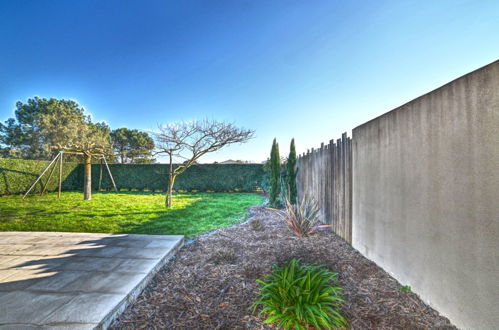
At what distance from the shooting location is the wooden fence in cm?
350

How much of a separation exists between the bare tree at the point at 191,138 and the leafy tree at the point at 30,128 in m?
18.5

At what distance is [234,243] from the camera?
3.47m

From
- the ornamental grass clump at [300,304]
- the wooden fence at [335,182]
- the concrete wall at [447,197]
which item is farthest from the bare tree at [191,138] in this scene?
the ornamental grass clump at [300,304]

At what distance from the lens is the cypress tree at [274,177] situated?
6.81 metres

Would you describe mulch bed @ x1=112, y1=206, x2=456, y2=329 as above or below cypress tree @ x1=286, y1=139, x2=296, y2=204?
below

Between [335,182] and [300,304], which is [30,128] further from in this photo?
[300,304]

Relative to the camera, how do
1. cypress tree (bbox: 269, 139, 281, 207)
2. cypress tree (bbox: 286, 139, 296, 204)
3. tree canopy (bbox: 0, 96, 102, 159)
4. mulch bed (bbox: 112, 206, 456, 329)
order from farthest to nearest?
tree canopy (bbox: 0, 96, 102, 159) → cypress tree (bbox: 269, 139, 281, 207) → cypress tree (bbox: 286, 139, 296, 204) → mulch bed (bbox: 112, 206, 456, 329)

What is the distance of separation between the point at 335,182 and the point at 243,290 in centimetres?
270

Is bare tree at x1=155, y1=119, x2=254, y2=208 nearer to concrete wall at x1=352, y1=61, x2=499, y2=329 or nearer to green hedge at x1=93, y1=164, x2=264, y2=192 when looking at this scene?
concrete wall at x1=352, y1=61, x2=499, y2=329

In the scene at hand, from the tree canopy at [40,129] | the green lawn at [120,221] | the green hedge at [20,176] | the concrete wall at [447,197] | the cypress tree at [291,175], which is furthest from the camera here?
the tree canopy at [40,129]

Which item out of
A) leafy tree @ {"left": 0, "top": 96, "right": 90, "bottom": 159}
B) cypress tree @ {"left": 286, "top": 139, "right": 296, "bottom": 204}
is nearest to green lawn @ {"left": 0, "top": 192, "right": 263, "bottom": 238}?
cypress tree @ {"left": 286, "top": 139, "right": 296, "bottom": 204}

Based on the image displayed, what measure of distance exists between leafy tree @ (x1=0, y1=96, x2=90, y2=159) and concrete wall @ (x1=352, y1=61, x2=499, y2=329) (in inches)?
990

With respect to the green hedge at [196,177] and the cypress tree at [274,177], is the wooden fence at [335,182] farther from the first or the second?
the green hedge at [196,177]

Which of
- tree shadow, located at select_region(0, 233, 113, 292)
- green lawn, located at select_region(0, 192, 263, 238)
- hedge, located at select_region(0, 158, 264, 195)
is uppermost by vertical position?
hedge, located at select_region(0, 158, 264, 195)
